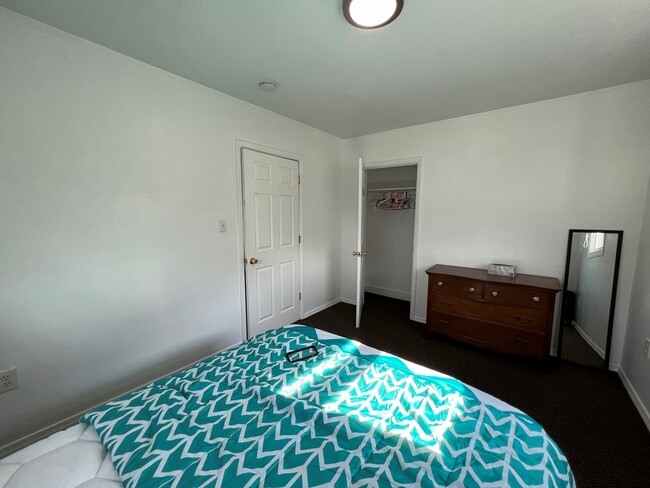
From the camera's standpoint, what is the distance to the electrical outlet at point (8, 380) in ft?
4.72

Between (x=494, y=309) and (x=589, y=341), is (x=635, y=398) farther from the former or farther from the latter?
(x=494, y=309)

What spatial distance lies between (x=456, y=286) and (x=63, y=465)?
2787 mm

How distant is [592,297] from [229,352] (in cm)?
303

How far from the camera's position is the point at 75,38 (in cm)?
157

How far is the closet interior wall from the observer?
12.9 ft

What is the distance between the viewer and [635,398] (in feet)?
6.15

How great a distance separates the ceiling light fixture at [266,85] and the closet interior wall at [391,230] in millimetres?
2298

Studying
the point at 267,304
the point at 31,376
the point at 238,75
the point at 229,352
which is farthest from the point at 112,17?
the point at 267,304

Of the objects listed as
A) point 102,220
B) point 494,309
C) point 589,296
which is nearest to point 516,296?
point 494,309

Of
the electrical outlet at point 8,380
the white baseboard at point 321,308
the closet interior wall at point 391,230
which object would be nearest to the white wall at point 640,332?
the closet interior wall at point 391,230

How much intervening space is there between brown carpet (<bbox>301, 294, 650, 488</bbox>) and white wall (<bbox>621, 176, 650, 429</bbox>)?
0.33 feet

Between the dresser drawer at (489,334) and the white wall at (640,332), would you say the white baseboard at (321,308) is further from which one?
the white wall at (640,332)

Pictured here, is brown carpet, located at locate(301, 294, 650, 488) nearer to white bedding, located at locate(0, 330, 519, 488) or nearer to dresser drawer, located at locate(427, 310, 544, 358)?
dresser drawer, located at locate(427, 310, 544, 358)

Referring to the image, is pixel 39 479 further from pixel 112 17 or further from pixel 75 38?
pixel 75 38
